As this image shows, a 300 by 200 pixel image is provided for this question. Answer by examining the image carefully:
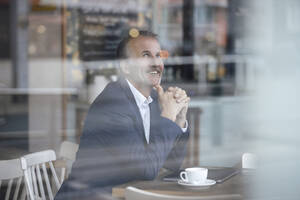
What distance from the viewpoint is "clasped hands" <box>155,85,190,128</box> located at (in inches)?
66.6

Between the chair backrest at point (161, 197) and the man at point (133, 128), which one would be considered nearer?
the chair backrest at point (161, 197)

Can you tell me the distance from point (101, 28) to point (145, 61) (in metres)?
2.37

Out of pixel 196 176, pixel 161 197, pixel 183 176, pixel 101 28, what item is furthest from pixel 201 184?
pixel 101 28

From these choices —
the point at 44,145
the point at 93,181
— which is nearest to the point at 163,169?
the point at 93,181

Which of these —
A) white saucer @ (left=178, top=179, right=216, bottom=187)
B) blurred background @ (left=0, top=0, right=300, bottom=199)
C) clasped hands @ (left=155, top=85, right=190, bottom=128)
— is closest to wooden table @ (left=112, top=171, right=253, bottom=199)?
white saucer @ (left=178, top=179, right=216, bottom=187)

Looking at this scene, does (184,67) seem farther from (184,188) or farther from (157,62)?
(184,188)

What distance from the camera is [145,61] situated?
5.90ft

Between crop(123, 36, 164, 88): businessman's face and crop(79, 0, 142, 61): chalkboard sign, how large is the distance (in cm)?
220

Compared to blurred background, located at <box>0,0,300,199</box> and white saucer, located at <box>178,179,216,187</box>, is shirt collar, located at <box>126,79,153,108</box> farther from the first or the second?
blurred background, located at <box>0,0,300,199</box>

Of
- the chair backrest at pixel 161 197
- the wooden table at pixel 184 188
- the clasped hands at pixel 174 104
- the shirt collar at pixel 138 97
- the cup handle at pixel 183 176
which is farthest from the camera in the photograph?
the shirt collar at pixel 138 97

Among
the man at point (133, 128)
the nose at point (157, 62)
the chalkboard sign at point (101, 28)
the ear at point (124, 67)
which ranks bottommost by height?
the man at point (133, 128)

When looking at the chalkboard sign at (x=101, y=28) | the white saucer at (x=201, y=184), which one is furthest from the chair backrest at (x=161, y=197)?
the chalkboard sign at (x=101, y=28)

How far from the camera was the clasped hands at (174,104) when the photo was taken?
1691mm

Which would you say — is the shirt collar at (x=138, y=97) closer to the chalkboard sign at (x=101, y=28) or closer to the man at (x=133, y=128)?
the man at (x=133, y=128)
